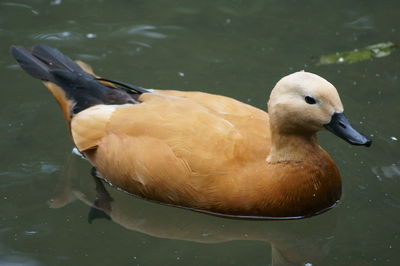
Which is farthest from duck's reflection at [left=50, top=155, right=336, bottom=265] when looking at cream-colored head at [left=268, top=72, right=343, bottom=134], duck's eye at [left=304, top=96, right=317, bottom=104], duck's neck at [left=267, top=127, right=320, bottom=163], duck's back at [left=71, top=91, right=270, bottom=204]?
duck's eye at [left=304, top=96, right=317, bottom=104]

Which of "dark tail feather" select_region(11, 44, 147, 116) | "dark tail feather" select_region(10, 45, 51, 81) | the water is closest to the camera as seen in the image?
the water

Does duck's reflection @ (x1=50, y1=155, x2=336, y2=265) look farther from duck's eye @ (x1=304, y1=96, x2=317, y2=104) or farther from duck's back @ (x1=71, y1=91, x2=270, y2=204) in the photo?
duck's eye @ (x1=304, y1=96, x2=317, y2=104)

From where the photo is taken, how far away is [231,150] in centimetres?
486

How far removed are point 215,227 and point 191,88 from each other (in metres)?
1.82

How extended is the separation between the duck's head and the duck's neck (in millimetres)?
126

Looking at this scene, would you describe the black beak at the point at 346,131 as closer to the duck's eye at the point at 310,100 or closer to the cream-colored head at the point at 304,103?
the cream-colored head at the point at 304,103

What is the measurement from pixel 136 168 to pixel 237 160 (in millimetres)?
755

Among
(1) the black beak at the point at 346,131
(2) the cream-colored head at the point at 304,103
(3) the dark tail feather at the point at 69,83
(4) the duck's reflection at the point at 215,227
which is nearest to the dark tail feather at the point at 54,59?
A: (3) the dark tail feather at the point at 69,83

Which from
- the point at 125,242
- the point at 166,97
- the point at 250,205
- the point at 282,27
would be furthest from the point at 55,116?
the point at 282,27

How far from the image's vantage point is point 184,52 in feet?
22.8

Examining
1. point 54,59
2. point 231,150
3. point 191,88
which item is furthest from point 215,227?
point 54,59

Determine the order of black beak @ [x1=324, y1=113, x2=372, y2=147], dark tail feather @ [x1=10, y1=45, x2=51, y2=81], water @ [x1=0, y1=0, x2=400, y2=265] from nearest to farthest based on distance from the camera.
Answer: black beak @ [x1=324, y1=113, x2=372, y2=147] → water @ [x1=0, y1=0, x2=400, y2=265] → dark tail feather @ [x1=10, y1=45, x2=51, y2=81]

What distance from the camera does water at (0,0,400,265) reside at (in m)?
4.82

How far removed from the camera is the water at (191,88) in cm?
482
